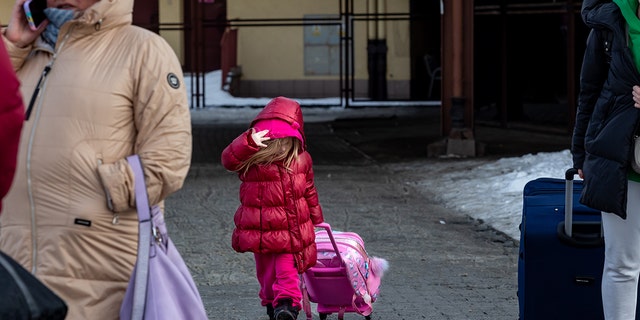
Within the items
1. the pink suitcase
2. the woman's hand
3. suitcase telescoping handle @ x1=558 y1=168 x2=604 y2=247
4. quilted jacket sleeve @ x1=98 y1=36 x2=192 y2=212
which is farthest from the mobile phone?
the pink suitcase

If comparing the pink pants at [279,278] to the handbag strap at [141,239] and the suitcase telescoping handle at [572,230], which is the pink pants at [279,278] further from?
the handbag strap at [141,239]

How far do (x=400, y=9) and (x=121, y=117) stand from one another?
2536cm

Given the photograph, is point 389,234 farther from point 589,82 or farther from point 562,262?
point 589,82

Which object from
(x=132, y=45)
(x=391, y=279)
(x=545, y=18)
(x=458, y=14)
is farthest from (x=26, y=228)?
(x=545, y=18)

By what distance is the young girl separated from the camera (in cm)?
600

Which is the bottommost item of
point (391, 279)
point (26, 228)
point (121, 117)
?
point (391, 279)

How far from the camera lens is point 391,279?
7859mm

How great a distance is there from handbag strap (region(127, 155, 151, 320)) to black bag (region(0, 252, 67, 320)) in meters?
0.95

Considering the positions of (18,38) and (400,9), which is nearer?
(18,38)

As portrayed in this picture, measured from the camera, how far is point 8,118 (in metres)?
2.64

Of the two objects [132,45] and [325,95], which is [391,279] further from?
[325,95]

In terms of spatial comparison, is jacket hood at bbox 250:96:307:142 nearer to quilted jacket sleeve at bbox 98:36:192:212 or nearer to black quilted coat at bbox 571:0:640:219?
black quilted coat at bbox 571:0:640:219

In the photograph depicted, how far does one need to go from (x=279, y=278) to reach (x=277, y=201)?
376 millimetres

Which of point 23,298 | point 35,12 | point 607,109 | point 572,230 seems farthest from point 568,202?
point 23,298
